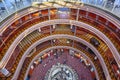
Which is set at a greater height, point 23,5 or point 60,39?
point 23,5

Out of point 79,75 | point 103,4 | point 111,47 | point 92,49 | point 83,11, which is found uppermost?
point 103,4

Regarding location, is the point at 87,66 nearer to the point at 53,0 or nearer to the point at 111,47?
the point at 111,47

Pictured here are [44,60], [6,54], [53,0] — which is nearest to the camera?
[6,54]

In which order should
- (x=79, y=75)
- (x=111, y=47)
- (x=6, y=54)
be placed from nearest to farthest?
(x=6, y=54)
(x=111, y=47)
(x=79, y=75)

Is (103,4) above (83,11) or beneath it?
above

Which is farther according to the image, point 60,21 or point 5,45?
point 60,21

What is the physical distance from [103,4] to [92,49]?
1087cm

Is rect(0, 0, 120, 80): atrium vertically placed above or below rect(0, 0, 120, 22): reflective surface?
below

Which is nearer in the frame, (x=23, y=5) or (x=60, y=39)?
(x=23, y=5)

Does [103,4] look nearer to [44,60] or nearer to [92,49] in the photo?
[92,49]

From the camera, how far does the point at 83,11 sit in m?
42.3

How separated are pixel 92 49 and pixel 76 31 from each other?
676 cm

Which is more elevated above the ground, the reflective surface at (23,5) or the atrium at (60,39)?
the reflective surface at (23,5)

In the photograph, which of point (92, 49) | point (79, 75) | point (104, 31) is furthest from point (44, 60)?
point (104, 31)
